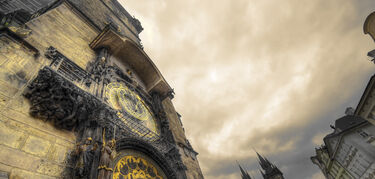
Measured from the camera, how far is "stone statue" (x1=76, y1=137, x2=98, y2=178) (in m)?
2.80

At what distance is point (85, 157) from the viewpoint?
2.97m

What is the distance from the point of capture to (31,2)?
4.63 metres

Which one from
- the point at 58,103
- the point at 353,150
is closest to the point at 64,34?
the point at 58,103

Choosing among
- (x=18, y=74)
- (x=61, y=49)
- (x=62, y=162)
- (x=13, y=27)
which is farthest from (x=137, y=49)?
(x=62, y=162)

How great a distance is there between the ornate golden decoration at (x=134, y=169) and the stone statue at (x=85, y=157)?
3.36 feet

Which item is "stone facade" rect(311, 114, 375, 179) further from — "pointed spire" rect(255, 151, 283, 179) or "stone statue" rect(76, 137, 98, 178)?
Result: "pointed spire" rect(255, 151, 283, 179)

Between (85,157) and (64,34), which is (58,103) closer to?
(85,157)

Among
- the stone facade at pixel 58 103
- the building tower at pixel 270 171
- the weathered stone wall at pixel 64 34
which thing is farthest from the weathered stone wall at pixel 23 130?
the building tower at pixel 270 171

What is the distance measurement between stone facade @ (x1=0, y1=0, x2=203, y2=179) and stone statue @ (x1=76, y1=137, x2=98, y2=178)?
0.05 m

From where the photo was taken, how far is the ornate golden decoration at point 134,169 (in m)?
4.09

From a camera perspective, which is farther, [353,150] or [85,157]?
[353,150]

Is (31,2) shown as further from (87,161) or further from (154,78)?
(154,78)

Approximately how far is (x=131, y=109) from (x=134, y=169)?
8.43 ft

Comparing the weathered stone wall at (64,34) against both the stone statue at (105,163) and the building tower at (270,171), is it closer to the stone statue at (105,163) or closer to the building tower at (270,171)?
the stone statue at (105,163)
